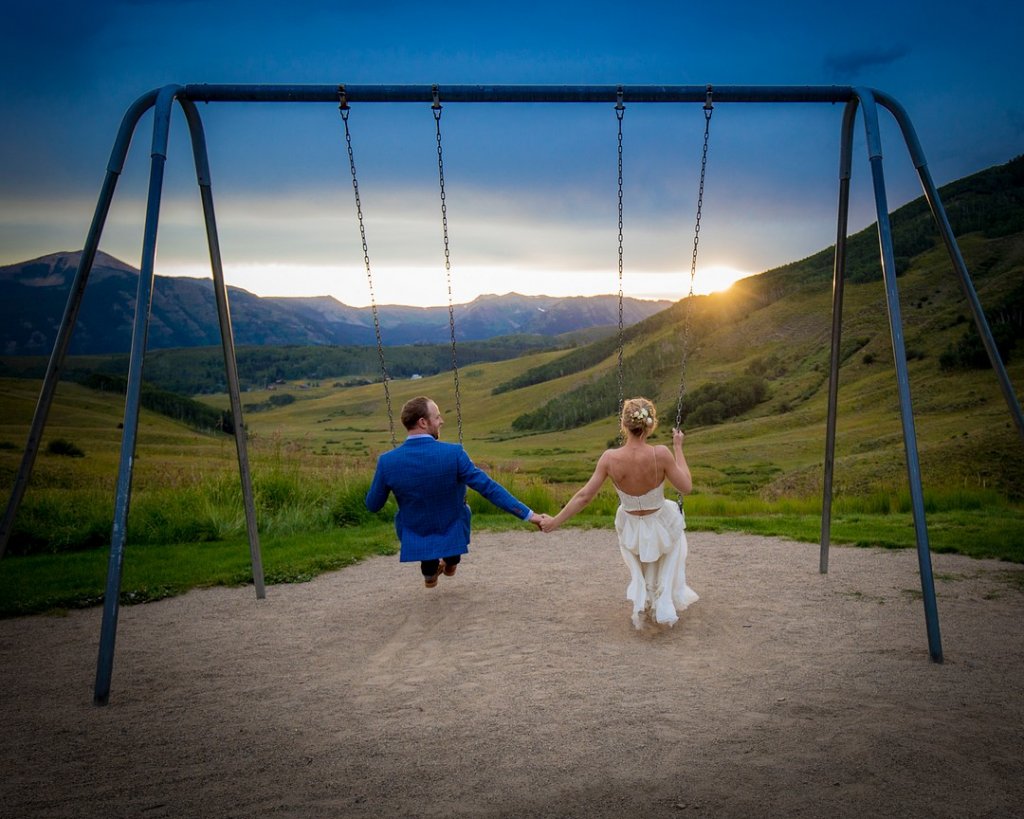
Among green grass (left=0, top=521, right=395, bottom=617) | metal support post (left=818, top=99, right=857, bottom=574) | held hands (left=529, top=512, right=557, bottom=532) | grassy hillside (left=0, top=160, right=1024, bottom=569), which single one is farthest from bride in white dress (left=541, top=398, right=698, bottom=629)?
grassy hillside (left=0, top=160, right=1024, bottom=569)

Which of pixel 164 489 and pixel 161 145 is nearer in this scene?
pixel 161 145

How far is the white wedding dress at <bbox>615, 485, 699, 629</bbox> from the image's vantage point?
6.12 metres

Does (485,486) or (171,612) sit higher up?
(485,486)

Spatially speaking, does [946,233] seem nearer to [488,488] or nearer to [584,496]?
[584,496]

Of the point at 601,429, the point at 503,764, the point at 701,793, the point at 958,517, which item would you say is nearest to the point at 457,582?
the point at 503,764

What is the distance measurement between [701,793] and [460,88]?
221 inches

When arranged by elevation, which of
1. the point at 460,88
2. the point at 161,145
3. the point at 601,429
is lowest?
the point at 601,429

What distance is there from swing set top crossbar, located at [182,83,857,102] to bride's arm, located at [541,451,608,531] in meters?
3.15

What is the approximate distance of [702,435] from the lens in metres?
38.2

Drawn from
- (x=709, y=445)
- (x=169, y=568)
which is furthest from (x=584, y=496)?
(x=709, y=445)

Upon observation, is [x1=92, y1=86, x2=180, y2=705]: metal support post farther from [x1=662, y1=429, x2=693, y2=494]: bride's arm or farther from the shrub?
the shrub

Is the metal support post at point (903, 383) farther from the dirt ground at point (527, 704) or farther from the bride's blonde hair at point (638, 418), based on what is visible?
the bride's blonde hair at point (638, 418)

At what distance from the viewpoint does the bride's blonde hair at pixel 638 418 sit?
6047 millimetres

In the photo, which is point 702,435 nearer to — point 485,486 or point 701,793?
point 485,486
